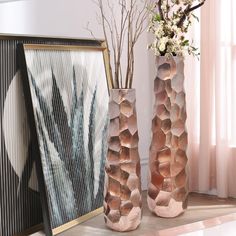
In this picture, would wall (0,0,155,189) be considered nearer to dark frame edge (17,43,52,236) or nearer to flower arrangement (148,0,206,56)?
dark frame edge (17,43,52,236)

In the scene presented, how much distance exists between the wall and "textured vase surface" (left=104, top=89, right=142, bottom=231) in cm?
45

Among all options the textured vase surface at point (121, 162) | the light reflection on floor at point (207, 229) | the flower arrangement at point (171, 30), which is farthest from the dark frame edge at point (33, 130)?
the flower arrangement at point (171, 30)

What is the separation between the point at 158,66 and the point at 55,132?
0.46 metres

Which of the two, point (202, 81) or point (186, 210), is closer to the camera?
point (186, 210)

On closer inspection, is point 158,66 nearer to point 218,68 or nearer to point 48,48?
point 48,48

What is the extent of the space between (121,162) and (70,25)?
69 cm

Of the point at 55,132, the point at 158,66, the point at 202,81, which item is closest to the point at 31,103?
the point at 55,132

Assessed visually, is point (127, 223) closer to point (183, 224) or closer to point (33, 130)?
point (183, 224)

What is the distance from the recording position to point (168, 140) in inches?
69.9

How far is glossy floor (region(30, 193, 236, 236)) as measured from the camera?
1.54 m

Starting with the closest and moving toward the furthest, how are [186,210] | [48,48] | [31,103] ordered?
[31,103] < [48,48] < [186,210]

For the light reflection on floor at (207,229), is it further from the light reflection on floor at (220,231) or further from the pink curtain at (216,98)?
the pink curtain at (216,98)

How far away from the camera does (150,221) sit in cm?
176

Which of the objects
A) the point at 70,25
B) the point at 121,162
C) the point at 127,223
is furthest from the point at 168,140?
the point at 70,25
